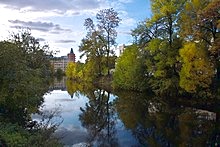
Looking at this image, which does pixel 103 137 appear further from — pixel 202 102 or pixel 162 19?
pixel 162 19

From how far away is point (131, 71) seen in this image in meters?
44.0

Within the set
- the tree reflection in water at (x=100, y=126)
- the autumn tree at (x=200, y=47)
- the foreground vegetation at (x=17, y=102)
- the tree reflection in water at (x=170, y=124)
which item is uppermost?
the autumn tree at (x=200, y=47)

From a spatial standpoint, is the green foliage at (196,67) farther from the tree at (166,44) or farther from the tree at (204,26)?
the tree at (166,44)

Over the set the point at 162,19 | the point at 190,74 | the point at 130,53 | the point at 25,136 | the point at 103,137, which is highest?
the point at 162,19

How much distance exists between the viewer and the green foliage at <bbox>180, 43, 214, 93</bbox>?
29.1 m

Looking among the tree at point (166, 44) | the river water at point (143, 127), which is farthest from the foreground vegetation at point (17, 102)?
the tree at point (166, 44)

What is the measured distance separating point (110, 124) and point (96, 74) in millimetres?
46360

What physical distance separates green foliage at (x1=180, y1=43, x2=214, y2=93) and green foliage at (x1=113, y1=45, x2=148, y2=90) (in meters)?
11.5

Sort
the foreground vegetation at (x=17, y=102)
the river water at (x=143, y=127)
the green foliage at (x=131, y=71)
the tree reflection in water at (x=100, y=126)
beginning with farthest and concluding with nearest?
the green foliage at (x=131, y=71) → the tree reflection in water at (x=100, y=126) → the river water at (x=143, y=127) → the foreground vegetation at (x=17, y=102)

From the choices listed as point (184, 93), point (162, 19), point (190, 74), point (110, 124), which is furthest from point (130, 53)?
point (110, 124)

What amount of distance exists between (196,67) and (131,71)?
51.1 feet

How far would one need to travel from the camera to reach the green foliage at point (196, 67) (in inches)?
1145

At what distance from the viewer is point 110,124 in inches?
893

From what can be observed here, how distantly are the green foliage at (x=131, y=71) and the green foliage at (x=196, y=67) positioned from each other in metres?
11.5
